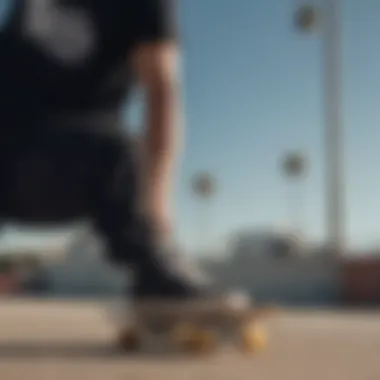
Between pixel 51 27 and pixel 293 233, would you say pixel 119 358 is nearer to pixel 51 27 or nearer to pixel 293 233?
pixel 51 27

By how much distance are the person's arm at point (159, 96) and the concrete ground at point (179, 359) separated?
1.04 feet

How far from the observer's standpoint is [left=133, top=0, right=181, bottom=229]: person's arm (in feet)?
6.44

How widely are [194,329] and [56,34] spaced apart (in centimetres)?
74

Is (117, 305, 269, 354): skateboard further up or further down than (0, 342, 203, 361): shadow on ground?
further up

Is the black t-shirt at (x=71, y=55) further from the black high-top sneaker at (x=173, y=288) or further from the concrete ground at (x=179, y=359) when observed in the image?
the concrete ground at (x=179, y=359)

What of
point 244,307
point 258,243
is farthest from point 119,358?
point 258,243

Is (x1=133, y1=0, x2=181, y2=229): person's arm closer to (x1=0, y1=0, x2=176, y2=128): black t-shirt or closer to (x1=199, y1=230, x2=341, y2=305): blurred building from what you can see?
(x1=0, y1=0, x2=176, y2=128): black t-shirt

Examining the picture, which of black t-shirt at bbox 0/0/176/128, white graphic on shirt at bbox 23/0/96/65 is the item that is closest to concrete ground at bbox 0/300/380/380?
black t-shirt at bbox 0/0/176/128

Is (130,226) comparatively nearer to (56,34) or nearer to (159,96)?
(159,96)

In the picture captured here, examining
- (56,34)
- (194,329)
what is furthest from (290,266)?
(56,34)

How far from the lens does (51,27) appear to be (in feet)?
6.35

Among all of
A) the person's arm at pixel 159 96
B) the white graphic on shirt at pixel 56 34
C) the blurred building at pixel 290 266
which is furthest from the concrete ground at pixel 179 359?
the blurred building at pixel 290 266

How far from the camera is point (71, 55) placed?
6.37 ft

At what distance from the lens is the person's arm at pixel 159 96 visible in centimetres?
196
